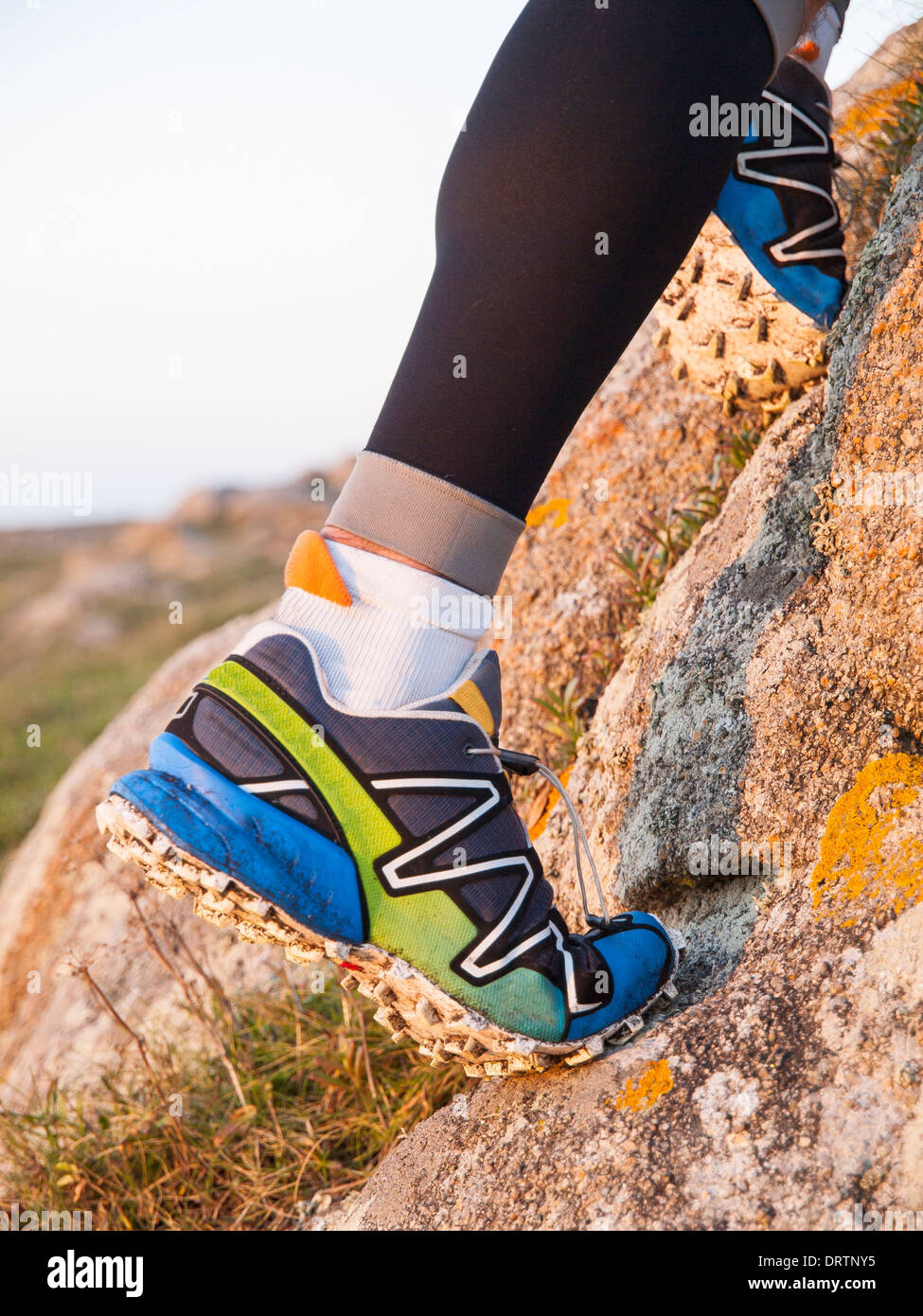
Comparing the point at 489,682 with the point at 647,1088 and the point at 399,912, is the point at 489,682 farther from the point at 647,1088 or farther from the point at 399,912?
the point at 647,1088

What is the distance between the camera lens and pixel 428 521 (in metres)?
1.30

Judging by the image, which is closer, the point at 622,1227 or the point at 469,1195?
the point at 622,1227

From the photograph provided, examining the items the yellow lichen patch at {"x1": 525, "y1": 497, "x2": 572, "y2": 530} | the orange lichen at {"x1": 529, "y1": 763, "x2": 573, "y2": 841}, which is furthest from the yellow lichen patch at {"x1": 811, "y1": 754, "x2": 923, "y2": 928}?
the yellow lichen patch at {"x1": 525, "y1": 497, "x2": 572, "y2": 530}

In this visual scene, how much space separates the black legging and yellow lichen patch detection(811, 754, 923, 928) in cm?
69

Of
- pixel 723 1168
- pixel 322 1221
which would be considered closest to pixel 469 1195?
pixel 723 1168

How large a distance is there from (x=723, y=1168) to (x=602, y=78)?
1368mm

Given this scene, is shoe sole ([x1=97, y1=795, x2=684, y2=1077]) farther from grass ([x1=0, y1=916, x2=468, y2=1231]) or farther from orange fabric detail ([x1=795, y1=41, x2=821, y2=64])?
orange fabric detail ([x1=795, y1=41, x2=821, y2=64])

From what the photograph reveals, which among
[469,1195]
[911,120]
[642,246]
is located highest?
[911,120]

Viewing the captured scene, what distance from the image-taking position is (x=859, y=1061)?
1188 mm

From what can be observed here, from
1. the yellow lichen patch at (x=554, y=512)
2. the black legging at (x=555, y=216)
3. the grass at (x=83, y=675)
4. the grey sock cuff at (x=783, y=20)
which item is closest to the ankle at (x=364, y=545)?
the black legging at (x=555, y=216)

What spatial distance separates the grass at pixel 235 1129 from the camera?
6.33ft

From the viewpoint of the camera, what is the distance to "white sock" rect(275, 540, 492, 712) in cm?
136

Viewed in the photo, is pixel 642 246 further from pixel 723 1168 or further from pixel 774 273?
pixel 723 1168

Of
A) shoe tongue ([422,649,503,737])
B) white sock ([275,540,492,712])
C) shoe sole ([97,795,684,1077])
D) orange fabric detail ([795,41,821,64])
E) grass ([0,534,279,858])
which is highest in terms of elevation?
orange fabric detail ([795,41,821,64])
